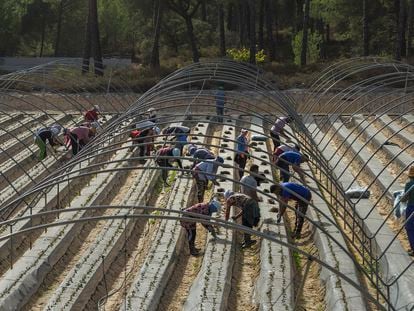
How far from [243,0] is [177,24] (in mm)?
6292

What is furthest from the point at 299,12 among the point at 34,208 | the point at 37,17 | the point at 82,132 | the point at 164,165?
the point at 34,208

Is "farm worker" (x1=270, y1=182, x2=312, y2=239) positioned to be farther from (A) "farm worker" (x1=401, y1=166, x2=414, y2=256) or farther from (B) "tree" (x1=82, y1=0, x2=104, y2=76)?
(B) "tree" (x1=82, y1=0, x2=104, y2=76)

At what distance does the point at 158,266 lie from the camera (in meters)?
10.1

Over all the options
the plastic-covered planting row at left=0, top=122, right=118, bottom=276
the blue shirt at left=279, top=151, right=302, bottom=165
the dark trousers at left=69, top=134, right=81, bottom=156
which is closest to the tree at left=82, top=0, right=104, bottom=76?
the dark trousers at left=69, top=134, right=81, bottom=156

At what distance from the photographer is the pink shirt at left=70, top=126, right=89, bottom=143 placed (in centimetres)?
1670

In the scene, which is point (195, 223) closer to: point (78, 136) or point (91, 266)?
point (91, 266)

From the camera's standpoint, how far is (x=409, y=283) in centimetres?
908

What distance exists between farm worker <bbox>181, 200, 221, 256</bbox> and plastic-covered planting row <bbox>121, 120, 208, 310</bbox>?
0.88ft

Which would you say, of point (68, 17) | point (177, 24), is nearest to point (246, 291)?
point (177, 24)

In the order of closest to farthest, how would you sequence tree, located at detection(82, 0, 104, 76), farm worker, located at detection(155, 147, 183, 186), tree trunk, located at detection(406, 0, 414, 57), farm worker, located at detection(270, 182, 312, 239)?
farm worker, located at detection(270, 182, 312, 239), farm worker, located at detection(155, 147, 183, 186), tree, located at detection(82, 0, 104, 76), tree trunk, located at detection(406, 0, 414, 57)

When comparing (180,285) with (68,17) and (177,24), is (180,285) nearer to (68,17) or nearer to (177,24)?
(177,24)

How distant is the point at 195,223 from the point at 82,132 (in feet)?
22.8

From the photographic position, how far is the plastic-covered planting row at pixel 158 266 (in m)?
8.97

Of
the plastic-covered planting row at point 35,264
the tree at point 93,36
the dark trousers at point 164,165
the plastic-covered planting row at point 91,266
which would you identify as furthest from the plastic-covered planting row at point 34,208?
the tree at point 93,36
